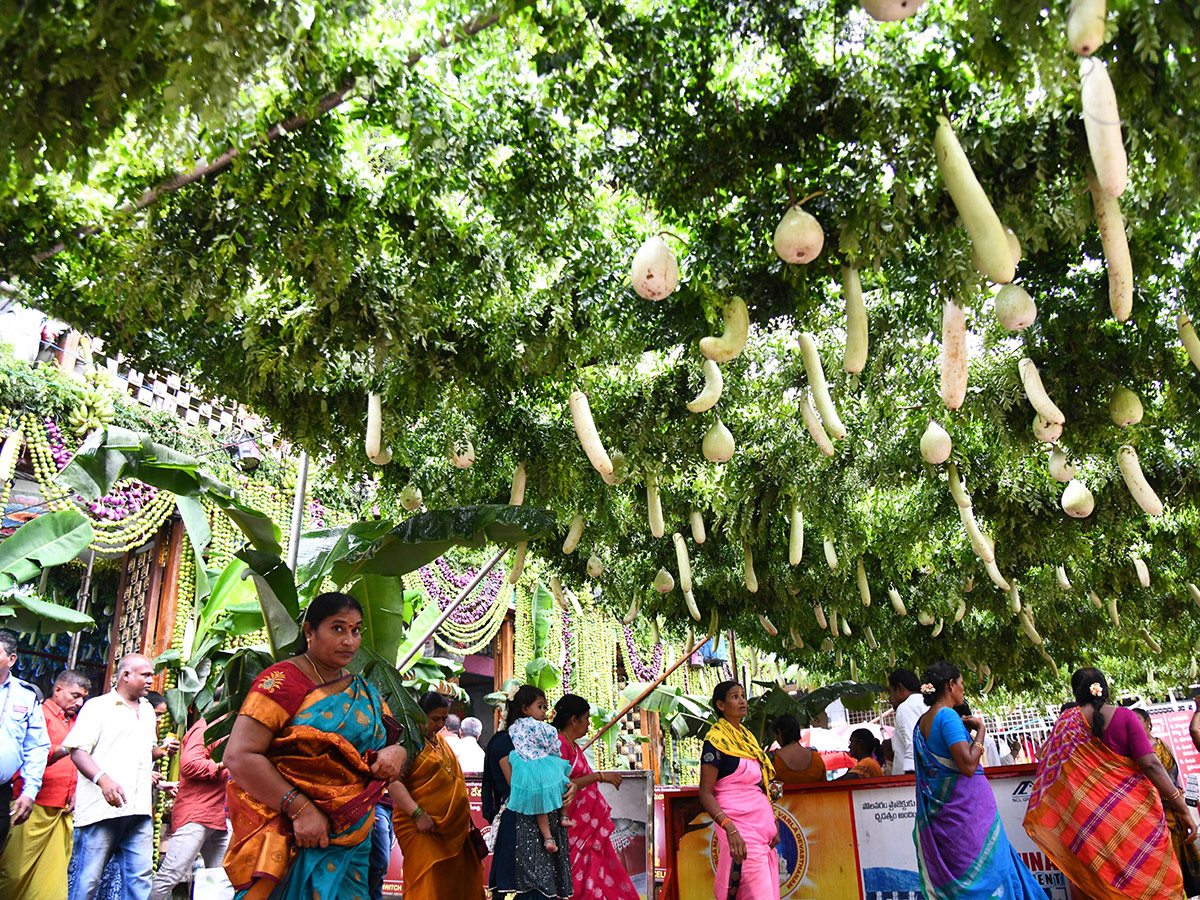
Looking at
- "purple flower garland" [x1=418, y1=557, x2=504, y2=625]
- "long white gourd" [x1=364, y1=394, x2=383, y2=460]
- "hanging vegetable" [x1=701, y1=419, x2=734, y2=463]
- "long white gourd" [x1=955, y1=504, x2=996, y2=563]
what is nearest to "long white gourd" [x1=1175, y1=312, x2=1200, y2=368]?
"long white gourd" [x1=955, y1=504, x2=996, y2=563]

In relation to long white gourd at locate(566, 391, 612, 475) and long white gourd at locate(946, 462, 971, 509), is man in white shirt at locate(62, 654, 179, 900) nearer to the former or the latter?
long white gourd at locate(566, 391, 612, 475)

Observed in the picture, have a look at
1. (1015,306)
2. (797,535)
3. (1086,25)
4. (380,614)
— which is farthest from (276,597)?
(797,535)

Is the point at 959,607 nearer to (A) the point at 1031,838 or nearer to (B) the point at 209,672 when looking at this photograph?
(A) the point at 1031,838

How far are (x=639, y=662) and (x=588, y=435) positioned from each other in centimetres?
1682

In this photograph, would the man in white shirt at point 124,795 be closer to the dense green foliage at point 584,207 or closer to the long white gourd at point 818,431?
the dense green foliage at point 584,207

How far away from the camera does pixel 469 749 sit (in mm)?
8961

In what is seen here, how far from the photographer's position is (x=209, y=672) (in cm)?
822

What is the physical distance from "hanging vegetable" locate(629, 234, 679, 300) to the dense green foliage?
0.42m

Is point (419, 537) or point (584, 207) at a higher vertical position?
point (584, 207)

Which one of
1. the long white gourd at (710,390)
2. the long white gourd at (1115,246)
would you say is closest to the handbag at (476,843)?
the long white gourd at (710,390)

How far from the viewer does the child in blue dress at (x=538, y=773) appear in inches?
202

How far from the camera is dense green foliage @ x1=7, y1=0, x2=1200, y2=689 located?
3.08m

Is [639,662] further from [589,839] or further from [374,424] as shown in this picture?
[374,424]

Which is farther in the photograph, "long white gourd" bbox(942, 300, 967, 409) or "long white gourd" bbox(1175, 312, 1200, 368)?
"long white gourd" bbox(1175, 312, 1200, 368)
